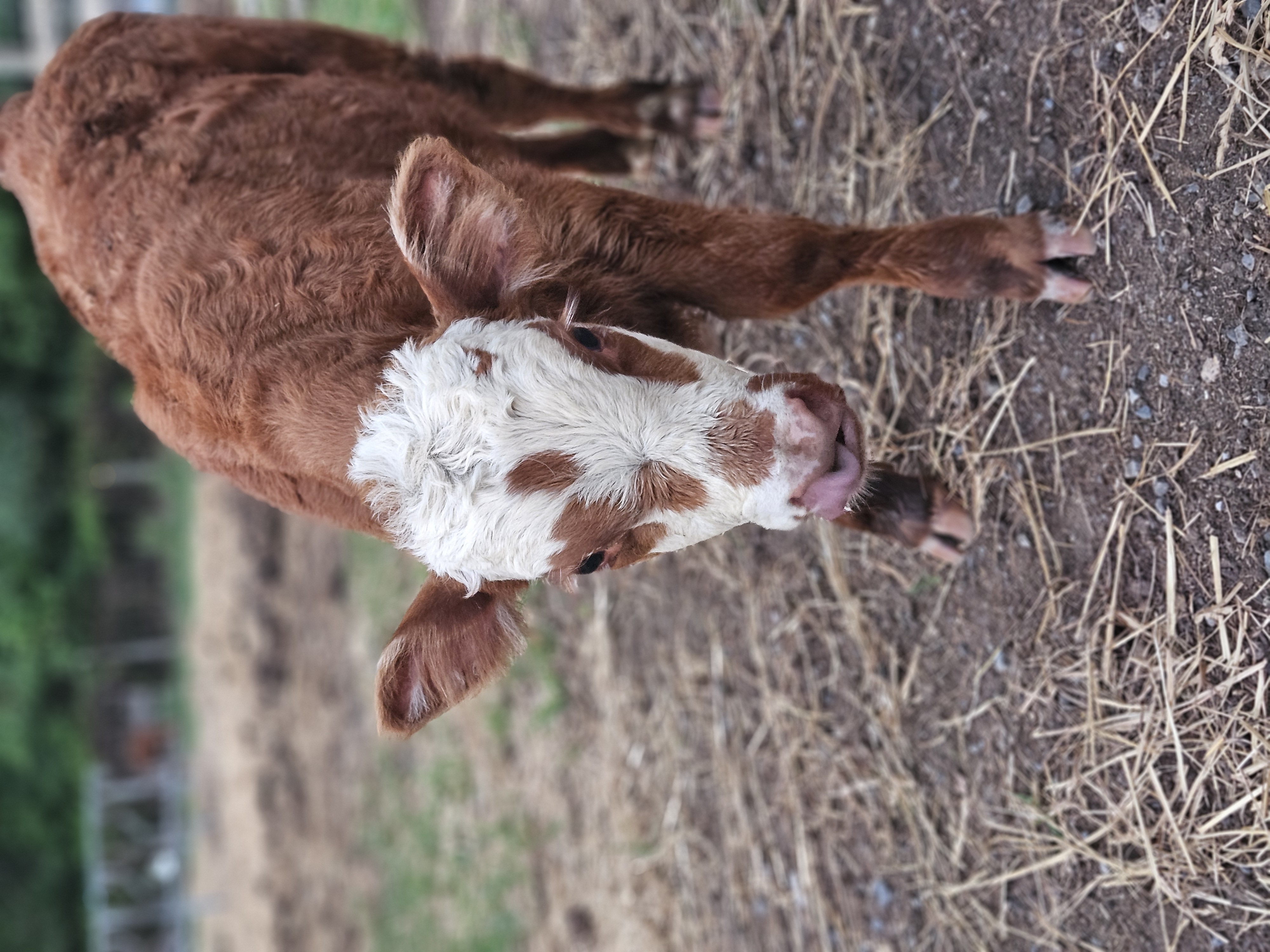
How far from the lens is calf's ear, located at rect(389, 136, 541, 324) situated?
7.84 feet

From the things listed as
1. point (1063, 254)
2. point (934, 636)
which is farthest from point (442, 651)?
point (1063, 254)

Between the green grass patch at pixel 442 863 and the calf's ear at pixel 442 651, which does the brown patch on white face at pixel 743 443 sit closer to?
the calf's ear at pixel 442 651

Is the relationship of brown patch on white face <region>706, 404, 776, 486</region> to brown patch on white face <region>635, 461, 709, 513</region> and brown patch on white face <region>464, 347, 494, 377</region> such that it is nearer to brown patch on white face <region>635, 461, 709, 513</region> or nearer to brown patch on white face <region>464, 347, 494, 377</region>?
brown patch on white face <region>635, 461, 709, 513</region>

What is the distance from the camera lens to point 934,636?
3264mm

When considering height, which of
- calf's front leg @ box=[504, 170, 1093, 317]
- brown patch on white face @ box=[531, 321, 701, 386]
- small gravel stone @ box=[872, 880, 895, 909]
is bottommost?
small gravel stone @ box=[872, 880, 895, 909]

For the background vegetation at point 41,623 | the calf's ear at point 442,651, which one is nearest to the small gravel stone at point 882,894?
the calf's ear at point 442,651

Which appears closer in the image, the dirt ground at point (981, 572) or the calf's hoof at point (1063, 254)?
the dirt ground at point (981, 572)

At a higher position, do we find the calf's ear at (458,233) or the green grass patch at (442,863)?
the calf's ear at (458,233)

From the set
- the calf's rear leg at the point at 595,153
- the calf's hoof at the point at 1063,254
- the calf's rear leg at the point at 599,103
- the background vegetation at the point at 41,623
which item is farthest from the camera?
the background vegetation at the point at 41,623

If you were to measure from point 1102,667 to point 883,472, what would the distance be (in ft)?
2.77

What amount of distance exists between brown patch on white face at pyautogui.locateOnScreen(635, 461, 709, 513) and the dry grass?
111 cm

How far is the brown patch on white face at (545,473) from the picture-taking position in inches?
96.0

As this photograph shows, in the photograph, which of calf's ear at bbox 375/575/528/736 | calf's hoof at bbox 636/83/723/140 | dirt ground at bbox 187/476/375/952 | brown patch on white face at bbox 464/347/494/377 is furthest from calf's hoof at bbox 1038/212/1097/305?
dirt ground at bbox 187/476/375/952

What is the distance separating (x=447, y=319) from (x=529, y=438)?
45 cm
